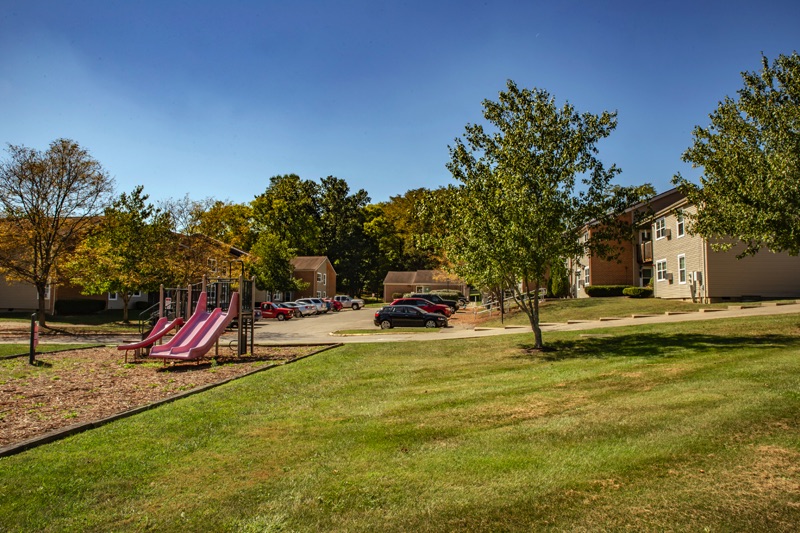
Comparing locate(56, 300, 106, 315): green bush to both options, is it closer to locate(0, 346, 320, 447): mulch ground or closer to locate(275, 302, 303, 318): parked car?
locate(275, 302, 303, 318): parked car

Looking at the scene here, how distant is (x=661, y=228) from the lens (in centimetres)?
3269

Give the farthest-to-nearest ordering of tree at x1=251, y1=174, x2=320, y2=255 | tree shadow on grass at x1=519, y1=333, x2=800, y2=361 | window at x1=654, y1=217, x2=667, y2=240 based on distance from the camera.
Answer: tree at x1=251, y1=174, x2=320, y2=255 → window at x1=654, y1=217, x2=667, y2=240 → tree shadow on grass at x1=519, y1=333, x2=800, y2=361

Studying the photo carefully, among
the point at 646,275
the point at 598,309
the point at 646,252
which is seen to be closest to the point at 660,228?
the point at 646,252

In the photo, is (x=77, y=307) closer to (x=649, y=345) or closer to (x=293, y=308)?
(x=293, y=308)

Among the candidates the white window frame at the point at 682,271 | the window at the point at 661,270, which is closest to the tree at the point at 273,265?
the window at the point at 661,270

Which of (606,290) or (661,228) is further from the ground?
(661,228)

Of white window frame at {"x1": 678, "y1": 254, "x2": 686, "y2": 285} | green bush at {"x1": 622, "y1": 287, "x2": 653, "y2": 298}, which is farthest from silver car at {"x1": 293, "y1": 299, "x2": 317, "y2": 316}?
white window frame at {"x1": 678, "y1": 254, "x2": 686, "y2": 285}

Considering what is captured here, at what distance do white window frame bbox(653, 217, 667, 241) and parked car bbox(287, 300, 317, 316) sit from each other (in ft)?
90.4

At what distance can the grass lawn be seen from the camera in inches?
176

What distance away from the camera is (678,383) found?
9258mm

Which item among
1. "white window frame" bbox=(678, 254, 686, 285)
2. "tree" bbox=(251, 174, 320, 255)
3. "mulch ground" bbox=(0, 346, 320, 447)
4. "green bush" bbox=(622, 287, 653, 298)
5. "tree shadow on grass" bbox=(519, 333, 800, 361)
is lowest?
"mulch ground" bbox=(0, 346, 320, 447)

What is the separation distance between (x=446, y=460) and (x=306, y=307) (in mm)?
41239

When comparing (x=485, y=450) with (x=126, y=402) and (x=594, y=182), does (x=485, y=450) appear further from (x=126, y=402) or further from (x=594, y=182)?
(x=594, y=182)

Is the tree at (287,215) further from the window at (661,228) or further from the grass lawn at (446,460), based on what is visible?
the grass lawn at (446,460)
